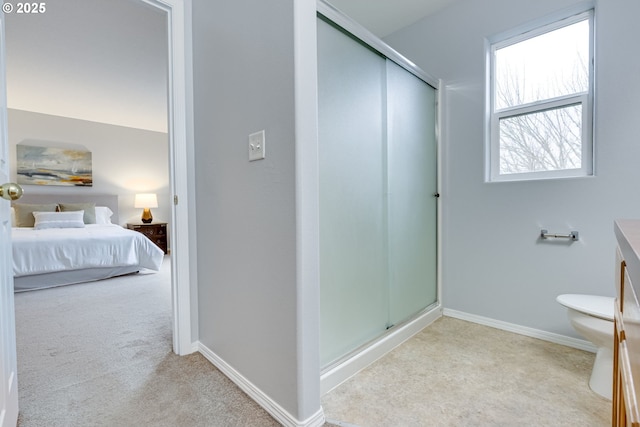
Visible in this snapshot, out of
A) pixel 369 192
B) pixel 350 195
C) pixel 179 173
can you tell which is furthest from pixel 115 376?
pixel 369 192

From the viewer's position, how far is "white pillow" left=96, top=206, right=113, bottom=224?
4.95 metres

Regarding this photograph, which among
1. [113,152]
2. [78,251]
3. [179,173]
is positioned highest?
[113,152]

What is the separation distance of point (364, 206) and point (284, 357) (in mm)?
905

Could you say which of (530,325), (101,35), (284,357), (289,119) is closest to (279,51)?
(289,119)

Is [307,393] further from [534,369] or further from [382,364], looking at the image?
[534,369]

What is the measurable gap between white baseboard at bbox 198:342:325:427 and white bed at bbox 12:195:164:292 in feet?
9.13

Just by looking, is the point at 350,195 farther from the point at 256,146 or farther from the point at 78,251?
the point at 78,251

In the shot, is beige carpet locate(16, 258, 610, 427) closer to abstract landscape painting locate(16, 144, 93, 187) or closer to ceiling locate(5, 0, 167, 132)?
ceiling locate(5, 0, 167, 132)

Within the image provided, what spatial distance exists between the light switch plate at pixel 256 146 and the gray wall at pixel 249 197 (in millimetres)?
27

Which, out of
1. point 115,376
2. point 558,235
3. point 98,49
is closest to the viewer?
point 115,376

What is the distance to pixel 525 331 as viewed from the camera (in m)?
2.04

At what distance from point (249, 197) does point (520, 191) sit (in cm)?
184

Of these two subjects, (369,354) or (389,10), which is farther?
(389,10)

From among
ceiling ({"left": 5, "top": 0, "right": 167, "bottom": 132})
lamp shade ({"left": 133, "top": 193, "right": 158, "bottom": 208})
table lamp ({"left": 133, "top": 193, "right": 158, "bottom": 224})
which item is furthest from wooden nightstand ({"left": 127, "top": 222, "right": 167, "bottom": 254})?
ceiling ({"left": 5, "top": 0, "right": 167, "bottom": 132})
